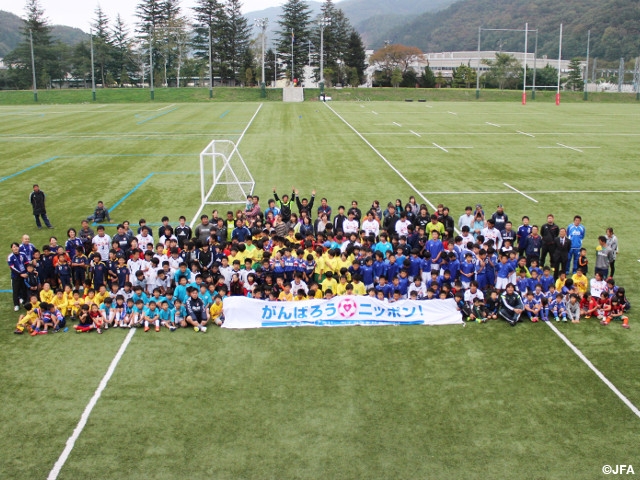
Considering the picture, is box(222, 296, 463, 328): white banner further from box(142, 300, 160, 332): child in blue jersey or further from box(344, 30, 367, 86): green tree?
box(344, 30, 367, 86): green tree

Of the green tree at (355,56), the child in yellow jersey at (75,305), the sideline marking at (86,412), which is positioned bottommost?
the sideline marking at (86,412)

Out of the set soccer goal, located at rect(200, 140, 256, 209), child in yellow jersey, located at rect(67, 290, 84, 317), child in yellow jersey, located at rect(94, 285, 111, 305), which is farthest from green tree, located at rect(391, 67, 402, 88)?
child in yellow jersey, located at rect(67, 290, 84, 317)

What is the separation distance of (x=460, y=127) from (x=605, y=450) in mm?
34999

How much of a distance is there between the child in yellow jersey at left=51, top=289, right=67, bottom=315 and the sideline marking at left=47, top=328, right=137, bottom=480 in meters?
1.50

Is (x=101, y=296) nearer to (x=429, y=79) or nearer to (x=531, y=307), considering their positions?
(x=531, y=307)

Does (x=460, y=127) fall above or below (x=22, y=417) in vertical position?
above

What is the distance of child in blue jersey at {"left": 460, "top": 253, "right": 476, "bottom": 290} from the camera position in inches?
483

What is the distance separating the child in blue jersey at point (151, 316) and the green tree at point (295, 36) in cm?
8616

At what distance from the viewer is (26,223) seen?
1831 cm

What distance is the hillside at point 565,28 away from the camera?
5025 inches

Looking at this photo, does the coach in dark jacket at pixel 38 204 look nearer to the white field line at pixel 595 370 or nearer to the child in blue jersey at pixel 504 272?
the child in blue jersey at pixel 504 272

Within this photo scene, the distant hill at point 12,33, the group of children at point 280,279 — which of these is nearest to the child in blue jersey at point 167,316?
the group of children at point 280,279

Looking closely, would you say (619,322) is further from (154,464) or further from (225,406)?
(154,464)

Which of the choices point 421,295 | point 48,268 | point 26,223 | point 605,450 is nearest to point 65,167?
point 26,223
